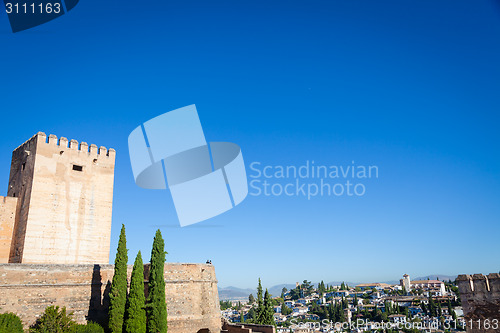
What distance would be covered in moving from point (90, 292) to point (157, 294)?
2420 mm

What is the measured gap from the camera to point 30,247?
50.5 ft

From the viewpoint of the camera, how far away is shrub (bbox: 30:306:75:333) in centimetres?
1205

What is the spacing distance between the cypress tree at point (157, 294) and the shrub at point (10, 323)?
3.97 m

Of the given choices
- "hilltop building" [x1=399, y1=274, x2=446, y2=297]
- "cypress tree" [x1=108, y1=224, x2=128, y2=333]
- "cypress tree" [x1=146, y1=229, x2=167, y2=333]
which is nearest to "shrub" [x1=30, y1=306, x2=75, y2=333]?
"cypress tree" [x1=108, y1=224, x2=128, y2=333]

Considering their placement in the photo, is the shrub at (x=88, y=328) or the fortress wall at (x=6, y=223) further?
the fortress wall at (x=6, y=223)

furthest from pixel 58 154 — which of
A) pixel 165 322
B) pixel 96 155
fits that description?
pixel 165 322

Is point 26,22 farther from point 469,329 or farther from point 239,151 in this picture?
point 469,329

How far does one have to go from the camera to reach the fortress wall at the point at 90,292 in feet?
41.3

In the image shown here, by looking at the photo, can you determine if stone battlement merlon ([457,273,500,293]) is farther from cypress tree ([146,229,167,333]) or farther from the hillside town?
the hillside town

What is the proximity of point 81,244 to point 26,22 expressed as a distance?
9113 millimetres

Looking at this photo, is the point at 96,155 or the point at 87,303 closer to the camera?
the point at 87,303

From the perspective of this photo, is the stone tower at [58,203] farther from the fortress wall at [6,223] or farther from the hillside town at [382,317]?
the hillside town at [382,317]

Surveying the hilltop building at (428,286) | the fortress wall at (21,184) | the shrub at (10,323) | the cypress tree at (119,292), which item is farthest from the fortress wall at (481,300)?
the hilltop building at (428,286)

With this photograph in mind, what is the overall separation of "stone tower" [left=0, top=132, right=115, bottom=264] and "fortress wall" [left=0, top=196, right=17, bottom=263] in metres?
0.04
